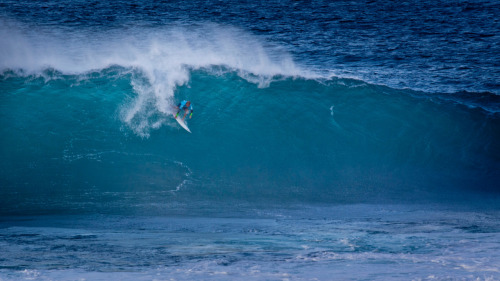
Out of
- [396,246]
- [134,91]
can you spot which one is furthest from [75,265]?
[134,91]

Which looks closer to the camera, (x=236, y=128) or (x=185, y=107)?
(x=185, y=107)

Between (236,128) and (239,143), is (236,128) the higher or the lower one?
the higher one

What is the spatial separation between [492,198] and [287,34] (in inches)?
417

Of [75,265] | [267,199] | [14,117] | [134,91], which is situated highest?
[134,91]

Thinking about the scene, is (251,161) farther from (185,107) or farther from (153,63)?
(153,63)

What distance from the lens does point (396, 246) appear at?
527cm

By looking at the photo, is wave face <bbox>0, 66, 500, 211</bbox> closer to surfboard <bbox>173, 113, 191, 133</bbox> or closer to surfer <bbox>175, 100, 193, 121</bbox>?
surfboard <bbox>173, 113, 191, 133</bbox>

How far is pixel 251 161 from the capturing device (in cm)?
961

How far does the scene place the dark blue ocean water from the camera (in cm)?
495

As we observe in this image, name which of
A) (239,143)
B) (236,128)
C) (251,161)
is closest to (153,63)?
(236,128)

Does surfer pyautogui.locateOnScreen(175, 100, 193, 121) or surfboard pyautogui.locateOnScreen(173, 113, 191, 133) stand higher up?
surfer pyautogui.locateOnScreen(175, 100, 193, 121)

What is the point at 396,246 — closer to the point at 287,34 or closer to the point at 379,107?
the point at 379,107

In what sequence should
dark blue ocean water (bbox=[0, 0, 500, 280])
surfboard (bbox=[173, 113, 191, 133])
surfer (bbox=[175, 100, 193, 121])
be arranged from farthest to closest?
1. surfboard (bbox=[173, 113, 191, 133])
2. surfer (bbox=[175, 100, 193, 121])
3. dark blue ocean water (bbox=[0, 0, 500, 280])

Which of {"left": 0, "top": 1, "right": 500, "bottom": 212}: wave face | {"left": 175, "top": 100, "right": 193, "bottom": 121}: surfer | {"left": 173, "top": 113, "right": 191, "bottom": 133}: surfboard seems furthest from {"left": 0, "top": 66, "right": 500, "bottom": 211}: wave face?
{"left": 175, "top": 100, "right": 193, "bottom": 121}: surfer
